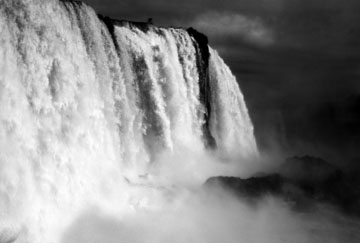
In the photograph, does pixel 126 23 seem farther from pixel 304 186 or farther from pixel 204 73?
pixel 304 186

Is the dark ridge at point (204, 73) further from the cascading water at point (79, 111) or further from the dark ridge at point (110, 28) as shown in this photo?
the dark ridge at point (110, 28)

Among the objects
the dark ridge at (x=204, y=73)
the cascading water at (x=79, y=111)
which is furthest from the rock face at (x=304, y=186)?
the dark ridge at (x=204, y=73)

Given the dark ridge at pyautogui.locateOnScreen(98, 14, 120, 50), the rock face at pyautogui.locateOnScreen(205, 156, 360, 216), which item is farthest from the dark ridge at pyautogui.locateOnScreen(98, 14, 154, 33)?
the rock face at pyautogui.locateOnScreen(205, 156, 360, 216)

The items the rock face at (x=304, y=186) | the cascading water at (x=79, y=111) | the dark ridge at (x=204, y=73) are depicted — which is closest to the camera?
the cascading water at (x=79, y=111)

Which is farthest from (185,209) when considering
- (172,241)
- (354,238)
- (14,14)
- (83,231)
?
(14,14)

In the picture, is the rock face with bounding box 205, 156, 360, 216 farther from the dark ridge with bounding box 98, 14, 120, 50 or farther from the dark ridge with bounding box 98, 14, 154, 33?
the dark ridge with bounding box 98, 14, 154, 33

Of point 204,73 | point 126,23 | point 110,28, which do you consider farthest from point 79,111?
point 204,73
